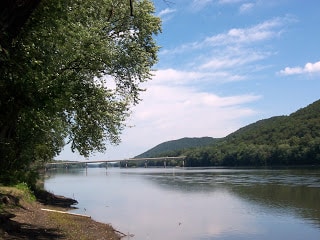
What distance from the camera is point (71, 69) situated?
65.9 ft

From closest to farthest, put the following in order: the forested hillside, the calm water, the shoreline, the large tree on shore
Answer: the large tree on shore → the shoreline → the calm water → the forested hillside

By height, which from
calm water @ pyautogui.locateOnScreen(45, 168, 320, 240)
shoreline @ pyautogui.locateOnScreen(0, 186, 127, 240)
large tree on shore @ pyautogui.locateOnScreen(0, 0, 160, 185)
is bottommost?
calm water @ pyautogui.locateOnScreen(45, 168, 320, 240)

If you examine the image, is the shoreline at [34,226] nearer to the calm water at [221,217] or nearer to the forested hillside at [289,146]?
the calm water at [221,217]

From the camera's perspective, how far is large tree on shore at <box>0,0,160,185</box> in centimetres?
1236

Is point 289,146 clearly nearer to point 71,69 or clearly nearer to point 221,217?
point 221,217

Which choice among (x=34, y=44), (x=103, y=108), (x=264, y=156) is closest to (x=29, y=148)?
(x=103, y=108)

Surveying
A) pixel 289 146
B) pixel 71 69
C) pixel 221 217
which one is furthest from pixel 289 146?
pixel 71 69

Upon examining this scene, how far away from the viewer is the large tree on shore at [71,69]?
12359 mm

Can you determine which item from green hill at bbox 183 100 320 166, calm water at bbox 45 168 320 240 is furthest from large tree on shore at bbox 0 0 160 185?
green hill at bbox 183 100 320 166

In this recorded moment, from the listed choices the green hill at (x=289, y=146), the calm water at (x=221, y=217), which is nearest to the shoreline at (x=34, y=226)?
the calm water at (x=221, y=217)

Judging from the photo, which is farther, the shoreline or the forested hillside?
the forested hillside

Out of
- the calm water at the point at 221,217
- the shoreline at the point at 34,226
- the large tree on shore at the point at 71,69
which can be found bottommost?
the calm water at the point at 221,217

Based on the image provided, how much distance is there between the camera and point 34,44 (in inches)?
536

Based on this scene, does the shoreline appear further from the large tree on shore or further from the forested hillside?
the forested hillside
